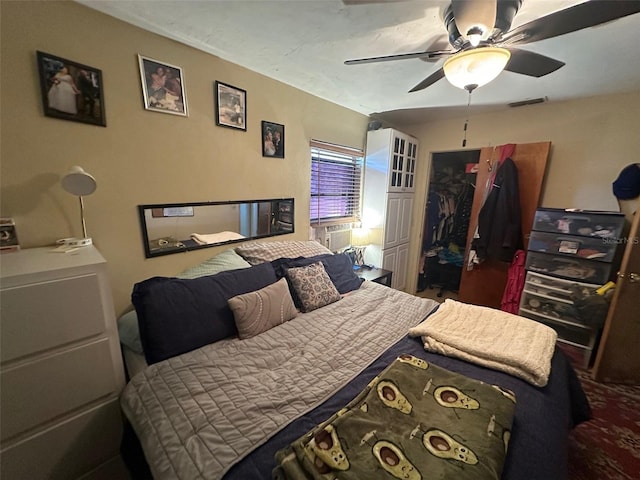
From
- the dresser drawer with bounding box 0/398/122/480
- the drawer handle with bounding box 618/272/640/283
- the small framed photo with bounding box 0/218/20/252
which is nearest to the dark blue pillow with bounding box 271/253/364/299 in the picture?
the dresser drawer with bounding box 0/398/122/480

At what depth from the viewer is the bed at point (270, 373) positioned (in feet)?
2.69

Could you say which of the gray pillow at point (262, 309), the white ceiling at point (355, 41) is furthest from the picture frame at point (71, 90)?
the gray pillow at point (262, 309)

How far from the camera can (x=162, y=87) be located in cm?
155

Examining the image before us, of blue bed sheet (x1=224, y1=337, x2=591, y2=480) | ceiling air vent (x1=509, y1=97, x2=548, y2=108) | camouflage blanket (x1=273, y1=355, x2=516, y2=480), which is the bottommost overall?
blue bed sheet (x1=224, y1=337, x2=591, y2=480)

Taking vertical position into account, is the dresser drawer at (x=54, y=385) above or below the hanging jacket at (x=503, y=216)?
below

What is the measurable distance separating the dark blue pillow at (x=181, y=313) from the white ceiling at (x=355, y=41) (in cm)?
145

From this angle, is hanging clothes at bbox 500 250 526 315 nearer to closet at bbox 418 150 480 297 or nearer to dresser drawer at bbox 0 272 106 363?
closet at bbox 418 150 480 297

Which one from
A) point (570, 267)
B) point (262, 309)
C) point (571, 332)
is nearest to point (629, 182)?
point (570, 267)

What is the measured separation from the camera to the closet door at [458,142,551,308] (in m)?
2.66

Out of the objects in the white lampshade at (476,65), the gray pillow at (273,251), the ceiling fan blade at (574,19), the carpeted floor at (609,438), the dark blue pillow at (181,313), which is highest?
the ceiling fan blade at (574,19)

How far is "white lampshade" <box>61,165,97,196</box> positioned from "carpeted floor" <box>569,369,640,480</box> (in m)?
2.96

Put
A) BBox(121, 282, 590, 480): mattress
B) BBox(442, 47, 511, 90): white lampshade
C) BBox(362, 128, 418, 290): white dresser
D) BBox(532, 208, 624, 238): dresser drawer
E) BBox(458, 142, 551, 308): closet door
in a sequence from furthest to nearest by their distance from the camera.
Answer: BBox(362, 128, 418, 290): white dresser, BBox(458, 142, 551, 308): closet door, BBox(532, 208, 624, 238): dresser drawer, BBox(442, 47, 511, 90): white lampshade, BBox(121, 282, 590, 480): mattress

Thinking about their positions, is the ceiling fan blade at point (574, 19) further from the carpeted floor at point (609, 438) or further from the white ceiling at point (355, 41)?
the carpeted floor at point (609, 438)

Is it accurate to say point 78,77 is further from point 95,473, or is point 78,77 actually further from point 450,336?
point 450,336
